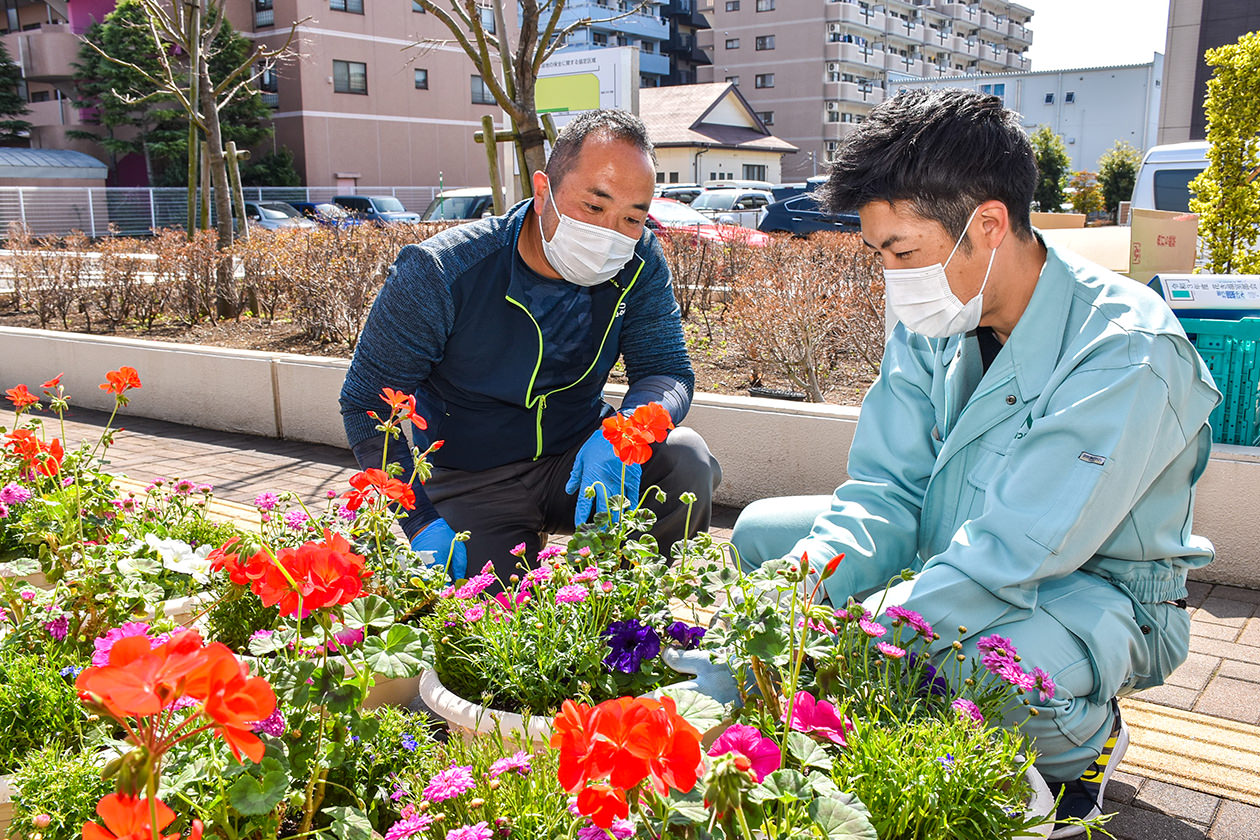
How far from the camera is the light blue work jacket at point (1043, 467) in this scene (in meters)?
1.84

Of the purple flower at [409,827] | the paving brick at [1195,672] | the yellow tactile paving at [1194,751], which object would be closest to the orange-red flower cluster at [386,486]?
the purple flower at [409,827]

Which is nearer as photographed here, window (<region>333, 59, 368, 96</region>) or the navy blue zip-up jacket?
the navy blue zip-up jacket

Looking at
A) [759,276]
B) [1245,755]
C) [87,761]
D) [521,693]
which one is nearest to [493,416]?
[521,693]


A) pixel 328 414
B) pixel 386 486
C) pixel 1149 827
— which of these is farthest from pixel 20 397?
pixel 328 414

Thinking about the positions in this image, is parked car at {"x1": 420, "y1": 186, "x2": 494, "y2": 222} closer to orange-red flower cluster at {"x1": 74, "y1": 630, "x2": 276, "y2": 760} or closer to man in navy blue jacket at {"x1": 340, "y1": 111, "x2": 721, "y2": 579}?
man in navy blue jacket at {"x1": 340, "y1": 111, "x2": 721, "y2": 579}

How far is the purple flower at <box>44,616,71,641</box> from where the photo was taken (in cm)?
182

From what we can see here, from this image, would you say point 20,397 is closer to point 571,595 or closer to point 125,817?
point 571,595

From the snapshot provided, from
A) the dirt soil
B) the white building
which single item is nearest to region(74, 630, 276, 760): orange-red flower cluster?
the dirt soil

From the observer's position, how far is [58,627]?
1819 millimetres

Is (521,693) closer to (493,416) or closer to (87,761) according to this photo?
(87,761)

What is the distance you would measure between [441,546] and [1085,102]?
5891 centimetres

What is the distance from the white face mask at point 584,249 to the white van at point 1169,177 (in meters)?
8.42

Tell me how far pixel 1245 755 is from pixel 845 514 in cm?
114

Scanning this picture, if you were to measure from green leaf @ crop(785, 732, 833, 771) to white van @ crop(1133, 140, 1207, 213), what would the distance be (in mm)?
9781
